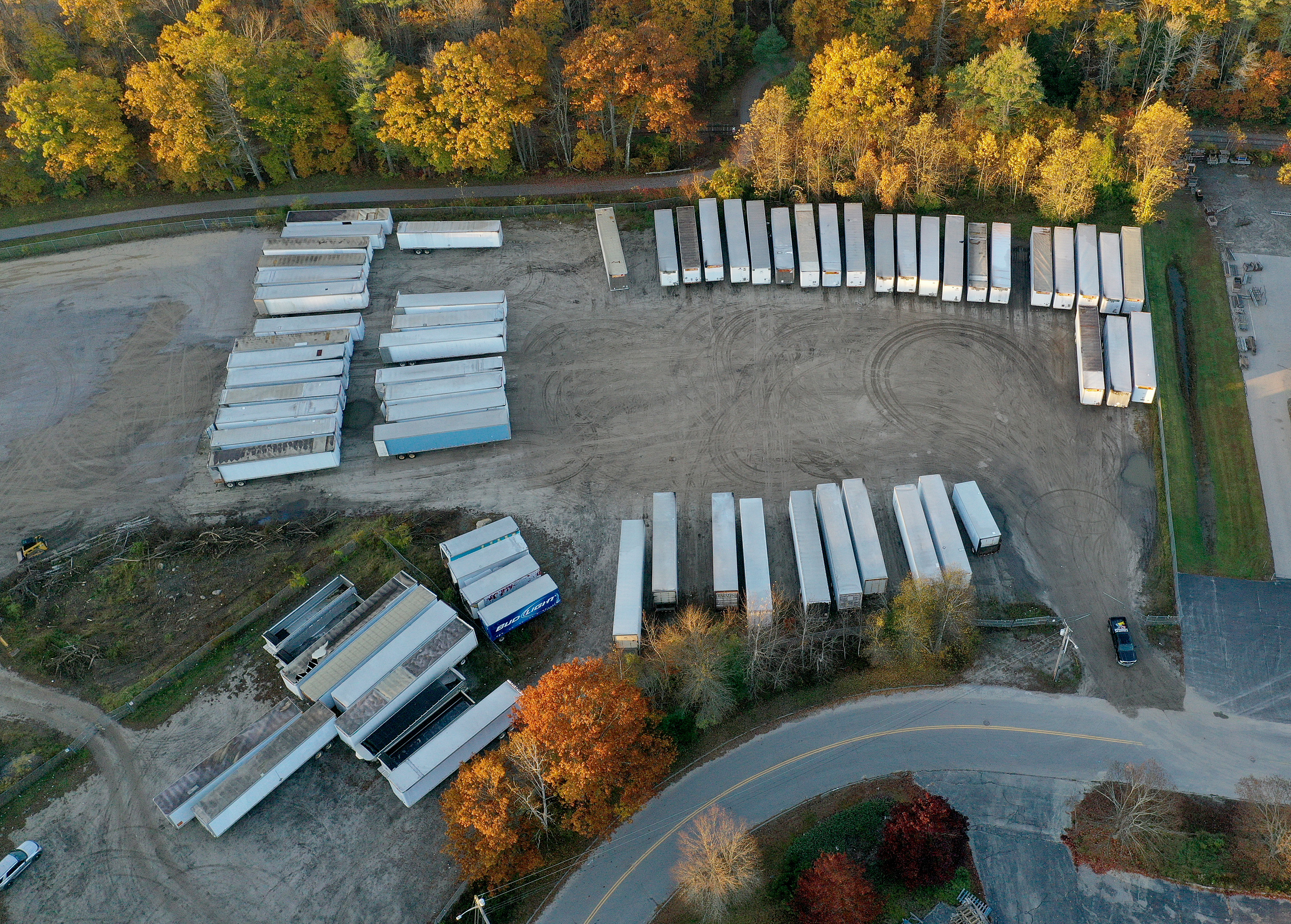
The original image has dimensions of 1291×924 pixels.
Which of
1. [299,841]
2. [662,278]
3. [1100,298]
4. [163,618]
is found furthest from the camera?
[662,278]

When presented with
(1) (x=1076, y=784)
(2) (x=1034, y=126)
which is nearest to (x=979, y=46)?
(2) (x=1034, y=126)

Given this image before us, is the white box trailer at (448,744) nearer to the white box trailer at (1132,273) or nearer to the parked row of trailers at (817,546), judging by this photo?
the parked row of trailers at (817,546)

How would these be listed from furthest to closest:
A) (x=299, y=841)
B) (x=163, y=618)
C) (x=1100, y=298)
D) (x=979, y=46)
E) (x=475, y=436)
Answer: (x=979, y=46) < (x=1100, y=298) < (x=475, y=436) < (x=163, y=618) < (x=299, y=841)

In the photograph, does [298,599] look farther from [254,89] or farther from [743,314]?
[254,89]

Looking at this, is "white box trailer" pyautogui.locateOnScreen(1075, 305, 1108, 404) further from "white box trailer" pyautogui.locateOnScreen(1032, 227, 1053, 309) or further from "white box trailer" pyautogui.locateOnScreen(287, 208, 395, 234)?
"white box trailer" pyautogui.locateOnScreen(287, 208, 395, 234)

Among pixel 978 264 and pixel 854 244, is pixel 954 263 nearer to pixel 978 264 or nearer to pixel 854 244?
pixel 978 264

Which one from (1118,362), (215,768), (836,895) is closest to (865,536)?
(836,895)

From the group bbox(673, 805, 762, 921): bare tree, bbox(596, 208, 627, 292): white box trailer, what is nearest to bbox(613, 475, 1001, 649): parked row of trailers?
bbox(673, 805, 762, 921): bare tree
